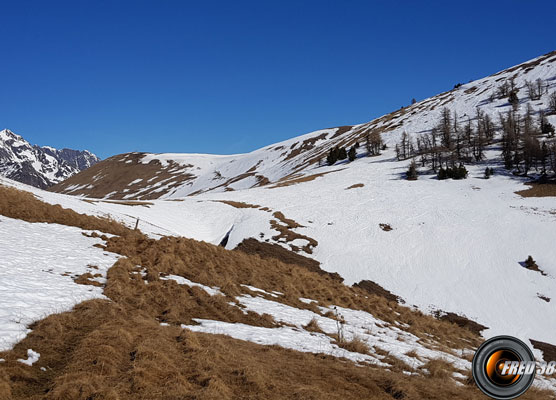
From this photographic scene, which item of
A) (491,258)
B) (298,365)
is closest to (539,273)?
(491,258)

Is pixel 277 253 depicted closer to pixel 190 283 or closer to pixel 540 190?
pixel 190 283

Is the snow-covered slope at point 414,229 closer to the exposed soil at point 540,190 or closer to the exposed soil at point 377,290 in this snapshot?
the exposed soil at point 377,290

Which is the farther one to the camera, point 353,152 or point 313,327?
point 353,152

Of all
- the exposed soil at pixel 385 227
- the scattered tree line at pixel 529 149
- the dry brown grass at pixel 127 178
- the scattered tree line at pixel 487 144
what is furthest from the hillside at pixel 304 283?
the dry brown grass at pixel 127 178

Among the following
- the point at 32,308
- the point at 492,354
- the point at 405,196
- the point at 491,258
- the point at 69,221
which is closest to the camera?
the point at 492,354

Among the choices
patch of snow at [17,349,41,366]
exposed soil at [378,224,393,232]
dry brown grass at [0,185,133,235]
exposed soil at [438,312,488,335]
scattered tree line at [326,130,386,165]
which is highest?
scattered tree line at [326,130,386,165]

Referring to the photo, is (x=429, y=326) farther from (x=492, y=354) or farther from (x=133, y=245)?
(x=133, y=245)

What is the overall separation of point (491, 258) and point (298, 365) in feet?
112

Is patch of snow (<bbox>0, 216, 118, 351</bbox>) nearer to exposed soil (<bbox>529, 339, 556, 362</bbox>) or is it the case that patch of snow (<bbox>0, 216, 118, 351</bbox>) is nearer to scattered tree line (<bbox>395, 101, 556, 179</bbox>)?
exposed soil (<bbox>529, 339, 556, 362</bbox>)

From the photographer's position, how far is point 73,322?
30.6ft

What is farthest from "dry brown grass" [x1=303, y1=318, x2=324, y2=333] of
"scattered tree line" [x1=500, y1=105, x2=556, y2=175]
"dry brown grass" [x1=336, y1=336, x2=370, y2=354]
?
"scattered tree line" [x1=500, y1=105, x2=556, y2=175]

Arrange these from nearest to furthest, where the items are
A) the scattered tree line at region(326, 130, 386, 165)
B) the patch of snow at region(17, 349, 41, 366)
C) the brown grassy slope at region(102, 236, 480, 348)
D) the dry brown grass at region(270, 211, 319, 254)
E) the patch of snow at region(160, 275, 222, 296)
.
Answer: the patch of snow at region(17, 349, 41, 366)
the patch of snow at region(160, 275, 222, 296)
the brown grassy slope at region(102, 236, 480, 348)
the dry brown grass at region(270, 211, 319, 254)
the scattered tree line at region(326, 130, 386, 165)

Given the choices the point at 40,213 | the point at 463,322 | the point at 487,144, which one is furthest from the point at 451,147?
the point at 40,213

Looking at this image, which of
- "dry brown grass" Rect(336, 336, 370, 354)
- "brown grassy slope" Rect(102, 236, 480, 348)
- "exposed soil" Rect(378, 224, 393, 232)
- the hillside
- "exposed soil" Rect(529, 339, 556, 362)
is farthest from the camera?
"exposed soil" Rect(378, 224, 393, 232)
